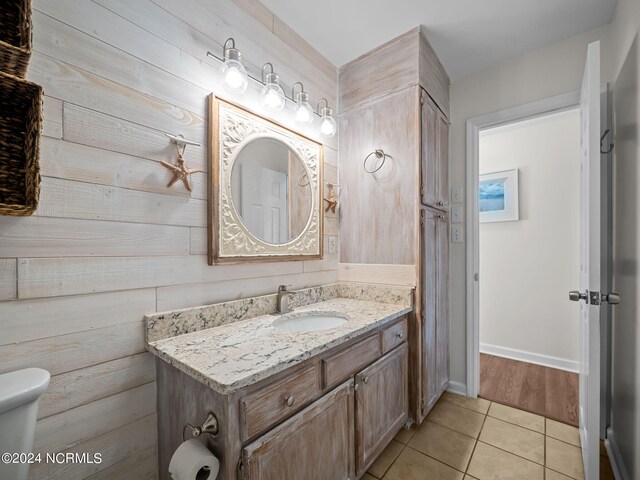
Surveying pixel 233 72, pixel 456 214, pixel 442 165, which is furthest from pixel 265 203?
pixel 456 214

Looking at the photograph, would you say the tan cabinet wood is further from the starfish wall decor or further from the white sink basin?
the starfish wall decor

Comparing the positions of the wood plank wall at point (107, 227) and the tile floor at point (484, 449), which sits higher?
the wood plank wall at point (107, 227)

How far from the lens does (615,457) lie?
4.89 ft

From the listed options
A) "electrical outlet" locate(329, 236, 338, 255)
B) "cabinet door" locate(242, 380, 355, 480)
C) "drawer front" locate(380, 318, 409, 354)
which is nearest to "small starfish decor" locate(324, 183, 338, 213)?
"electrical outlet" locate(329, 236, 338, 255)

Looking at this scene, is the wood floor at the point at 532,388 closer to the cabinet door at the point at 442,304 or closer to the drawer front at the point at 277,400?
the cabinet door at the point at 442,304

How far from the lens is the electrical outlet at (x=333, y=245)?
2.01 meters

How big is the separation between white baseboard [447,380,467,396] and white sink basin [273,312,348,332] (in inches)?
52.2

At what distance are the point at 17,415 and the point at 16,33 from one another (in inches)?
39.5

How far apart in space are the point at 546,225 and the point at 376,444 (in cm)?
253

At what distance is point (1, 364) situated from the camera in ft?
2.65

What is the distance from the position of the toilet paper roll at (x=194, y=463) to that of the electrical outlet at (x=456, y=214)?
2.11m

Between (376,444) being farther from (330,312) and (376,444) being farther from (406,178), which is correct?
(406,178)

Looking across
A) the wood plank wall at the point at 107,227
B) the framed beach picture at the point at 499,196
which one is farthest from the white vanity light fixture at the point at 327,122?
the framed beach picture at the point at 499,196

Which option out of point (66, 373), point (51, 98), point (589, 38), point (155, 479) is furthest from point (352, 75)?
point (155, 479)
